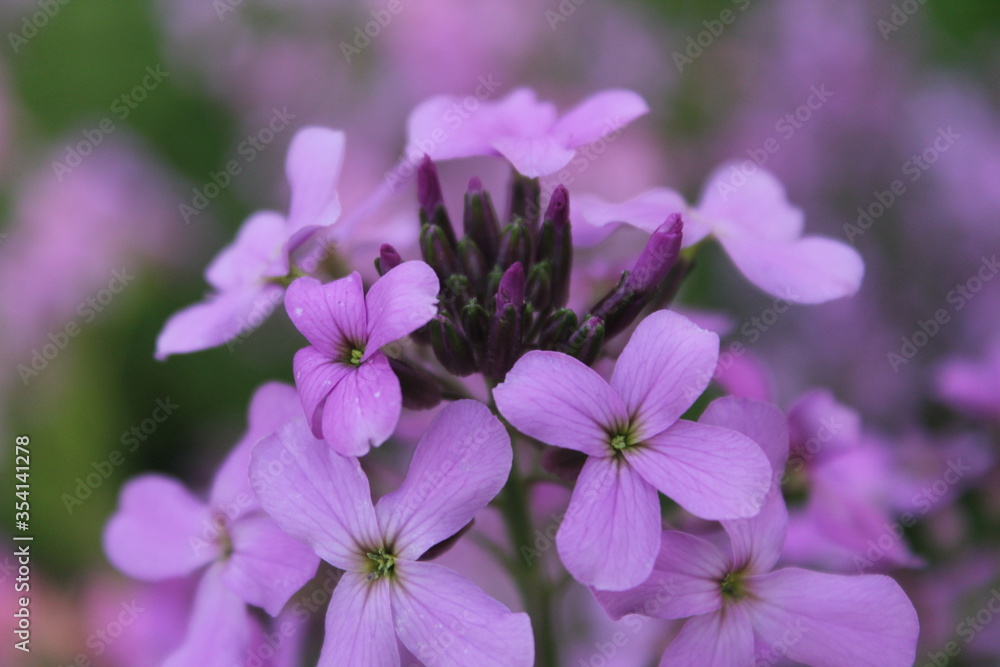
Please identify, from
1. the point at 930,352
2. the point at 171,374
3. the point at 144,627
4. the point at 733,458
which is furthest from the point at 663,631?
the point at 171,374

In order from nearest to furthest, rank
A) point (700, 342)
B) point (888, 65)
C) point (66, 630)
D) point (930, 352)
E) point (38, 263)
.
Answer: point (700, 342)
point (66, 630)
point (930, 352)
point (38, 263)
point (888, 65)

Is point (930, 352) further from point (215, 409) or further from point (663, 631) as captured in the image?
point (215, 409)

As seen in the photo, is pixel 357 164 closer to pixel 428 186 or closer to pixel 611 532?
pixel 428 186

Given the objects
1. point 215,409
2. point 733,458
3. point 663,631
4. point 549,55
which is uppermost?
point 733,458

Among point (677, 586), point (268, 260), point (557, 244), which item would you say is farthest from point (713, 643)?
point (268, 260)

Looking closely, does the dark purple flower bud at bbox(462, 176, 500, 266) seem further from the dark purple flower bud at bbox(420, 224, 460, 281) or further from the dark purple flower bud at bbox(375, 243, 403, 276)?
the dark purple flower bud at bbox(375, 243, 403, 276)

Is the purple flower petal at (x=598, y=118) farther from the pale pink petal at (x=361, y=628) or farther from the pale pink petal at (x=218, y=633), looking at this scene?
the pale pink petal at (x=218, y=633)

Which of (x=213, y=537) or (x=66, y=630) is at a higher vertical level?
(x=213, y=537)
